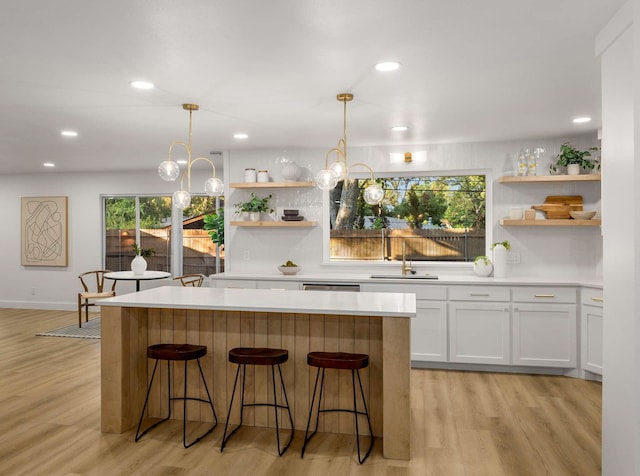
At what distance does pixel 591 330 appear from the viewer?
15.0 ft

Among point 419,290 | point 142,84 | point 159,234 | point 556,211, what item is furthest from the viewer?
point 159,234

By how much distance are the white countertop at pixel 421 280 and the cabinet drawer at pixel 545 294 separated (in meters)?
0.06

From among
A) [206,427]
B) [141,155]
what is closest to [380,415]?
[206,427]

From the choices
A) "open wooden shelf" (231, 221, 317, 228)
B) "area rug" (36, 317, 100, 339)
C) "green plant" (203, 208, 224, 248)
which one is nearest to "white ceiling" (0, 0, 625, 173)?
"open wooden shelf" (231, 221, 317, 228)

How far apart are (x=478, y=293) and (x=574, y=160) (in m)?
1.67

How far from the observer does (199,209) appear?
26.9 feet

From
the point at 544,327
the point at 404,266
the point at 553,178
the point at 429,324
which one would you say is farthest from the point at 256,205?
the point at 544,327

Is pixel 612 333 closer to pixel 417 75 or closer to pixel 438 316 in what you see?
pixel 417 75

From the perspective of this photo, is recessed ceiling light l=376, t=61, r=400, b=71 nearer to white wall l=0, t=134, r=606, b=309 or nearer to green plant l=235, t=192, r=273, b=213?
white wall l=0, t=134, r=606, b=309

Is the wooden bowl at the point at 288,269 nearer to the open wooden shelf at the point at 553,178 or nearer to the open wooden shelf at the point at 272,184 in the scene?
the open wooden shelf at the point at 272,184

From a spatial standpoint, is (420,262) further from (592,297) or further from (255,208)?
(255,208)

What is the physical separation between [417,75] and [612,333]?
6.15ft

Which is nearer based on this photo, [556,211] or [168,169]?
[168,169]

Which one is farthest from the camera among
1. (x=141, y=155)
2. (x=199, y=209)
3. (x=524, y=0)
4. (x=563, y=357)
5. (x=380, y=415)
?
(x=199, y=209)
